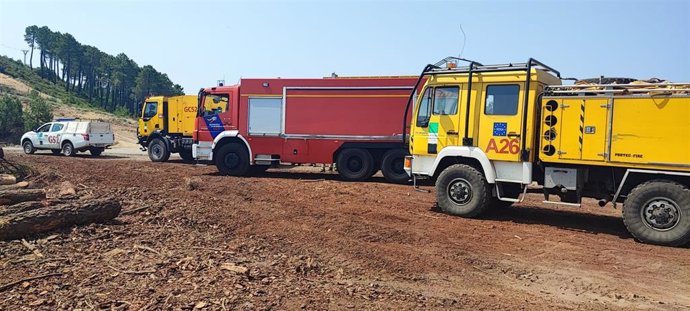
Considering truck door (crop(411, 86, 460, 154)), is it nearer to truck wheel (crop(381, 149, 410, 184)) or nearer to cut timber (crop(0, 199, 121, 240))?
truck wheel (crop(381, 149, 410, 184))

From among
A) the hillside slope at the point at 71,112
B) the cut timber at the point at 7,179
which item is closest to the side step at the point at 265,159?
the cut timber at the point at 7,179

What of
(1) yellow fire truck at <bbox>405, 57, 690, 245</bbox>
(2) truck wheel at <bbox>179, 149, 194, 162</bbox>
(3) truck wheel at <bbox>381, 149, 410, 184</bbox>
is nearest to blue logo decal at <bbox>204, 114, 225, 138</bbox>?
(3) truck wheel at <bbox>381, 149, 410, 184</bbox>

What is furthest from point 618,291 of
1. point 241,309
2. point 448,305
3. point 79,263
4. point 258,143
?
point 258,143

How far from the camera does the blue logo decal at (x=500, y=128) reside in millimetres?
9266

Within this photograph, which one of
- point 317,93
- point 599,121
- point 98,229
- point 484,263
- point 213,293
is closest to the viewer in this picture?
point 213,293

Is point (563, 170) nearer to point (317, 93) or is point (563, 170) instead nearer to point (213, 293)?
point (213, 293)

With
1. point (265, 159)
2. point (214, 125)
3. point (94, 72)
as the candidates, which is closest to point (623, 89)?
point (265, 159)

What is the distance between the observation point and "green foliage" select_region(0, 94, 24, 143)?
3944 centimetres

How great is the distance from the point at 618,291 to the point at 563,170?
12.0 feet

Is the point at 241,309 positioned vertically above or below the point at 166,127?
below

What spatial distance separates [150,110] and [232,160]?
338 inches

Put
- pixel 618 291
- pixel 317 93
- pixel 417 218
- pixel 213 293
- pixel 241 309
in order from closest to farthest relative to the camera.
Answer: pixel 241 309 < pixel 213 293 < pixel 618 291 < pixel 417 218 < pixel 317 93

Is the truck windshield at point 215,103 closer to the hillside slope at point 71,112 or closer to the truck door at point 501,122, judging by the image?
the truck door at point 501,122

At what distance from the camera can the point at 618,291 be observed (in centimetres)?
552
